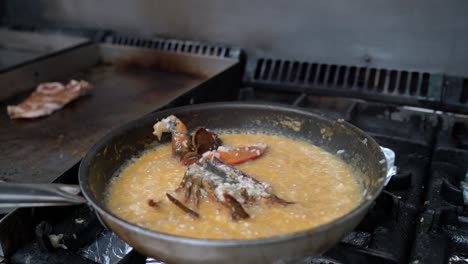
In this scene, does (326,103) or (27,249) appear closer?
(27,249)

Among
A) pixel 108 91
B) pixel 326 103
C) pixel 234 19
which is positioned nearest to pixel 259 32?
pixel 234 19

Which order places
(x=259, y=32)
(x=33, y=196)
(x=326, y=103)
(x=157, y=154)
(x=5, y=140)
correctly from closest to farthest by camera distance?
(x=33, y=196) < (x=157, y=154) < (x=5, y=140) < (x=326, y=103) < (x=259, y=32)

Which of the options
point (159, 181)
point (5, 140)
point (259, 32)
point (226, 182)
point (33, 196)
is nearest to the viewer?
point (33, 196)

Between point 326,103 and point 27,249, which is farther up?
point 326,103

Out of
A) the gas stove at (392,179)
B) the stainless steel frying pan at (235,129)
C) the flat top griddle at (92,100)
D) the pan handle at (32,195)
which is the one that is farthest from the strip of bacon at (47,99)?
the pan handle at (32,195)

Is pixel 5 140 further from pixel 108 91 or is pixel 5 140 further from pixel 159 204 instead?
pixel 159 204

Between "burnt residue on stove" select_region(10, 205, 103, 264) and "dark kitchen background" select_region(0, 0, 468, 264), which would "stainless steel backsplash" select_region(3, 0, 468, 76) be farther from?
"burnt residue on stove" select_region(10, 205, 103, 264)

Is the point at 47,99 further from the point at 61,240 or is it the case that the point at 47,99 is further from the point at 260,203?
Result: the point at 260,203
